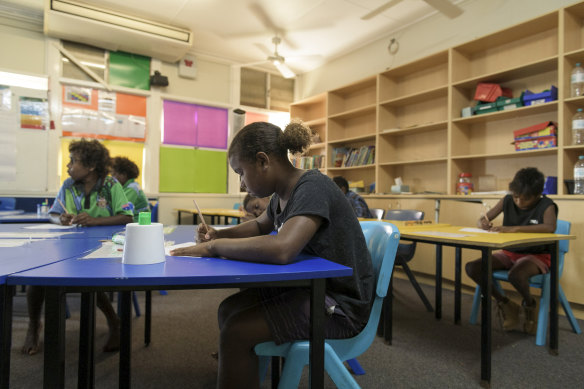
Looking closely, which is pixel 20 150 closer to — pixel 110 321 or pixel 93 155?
pixel 93 155

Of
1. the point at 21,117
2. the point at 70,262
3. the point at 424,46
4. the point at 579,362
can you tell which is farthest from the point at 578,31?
the point at 21,117

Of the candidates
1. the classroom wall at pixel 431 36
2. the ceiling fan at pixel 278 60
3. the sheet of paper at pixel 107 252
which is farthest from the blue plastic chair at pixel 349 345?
the ceiling fan at pixel 278 60

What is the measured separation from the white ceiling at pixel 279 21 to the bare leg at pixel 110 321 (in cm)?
346

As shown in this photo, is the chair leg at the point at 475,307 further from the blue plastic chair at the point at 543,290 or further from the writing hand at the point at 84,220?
the writing hand at the point at 84,220

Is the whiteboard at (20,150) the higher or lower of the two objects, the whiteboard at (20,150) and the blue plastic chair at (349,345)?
the higher

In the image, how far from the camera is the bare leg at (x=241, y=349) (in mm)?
901

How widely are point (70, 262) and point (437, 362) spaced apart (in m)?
1.78

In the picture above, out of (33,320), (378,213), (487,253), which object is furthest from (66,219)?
(378,213)

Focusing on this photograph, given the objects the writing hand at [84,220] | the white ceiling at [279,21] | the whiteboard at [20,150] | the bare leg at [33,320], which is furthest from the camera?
the whiteboard at [20,150]

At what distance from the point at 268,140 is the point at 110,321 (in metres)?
1.53

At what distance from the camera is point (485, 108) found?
3.38 meters

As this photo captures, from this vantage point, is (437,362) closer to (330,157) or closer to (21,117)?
(330,157)

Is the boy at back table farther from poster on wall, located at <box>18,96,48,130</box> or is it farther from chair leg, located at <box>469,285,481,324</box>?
poster on wall, located at <box>18,96,48,130</box>

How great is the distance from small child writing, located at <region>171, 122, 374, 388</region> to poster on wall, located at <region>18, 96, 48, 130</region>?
4.39 metres
